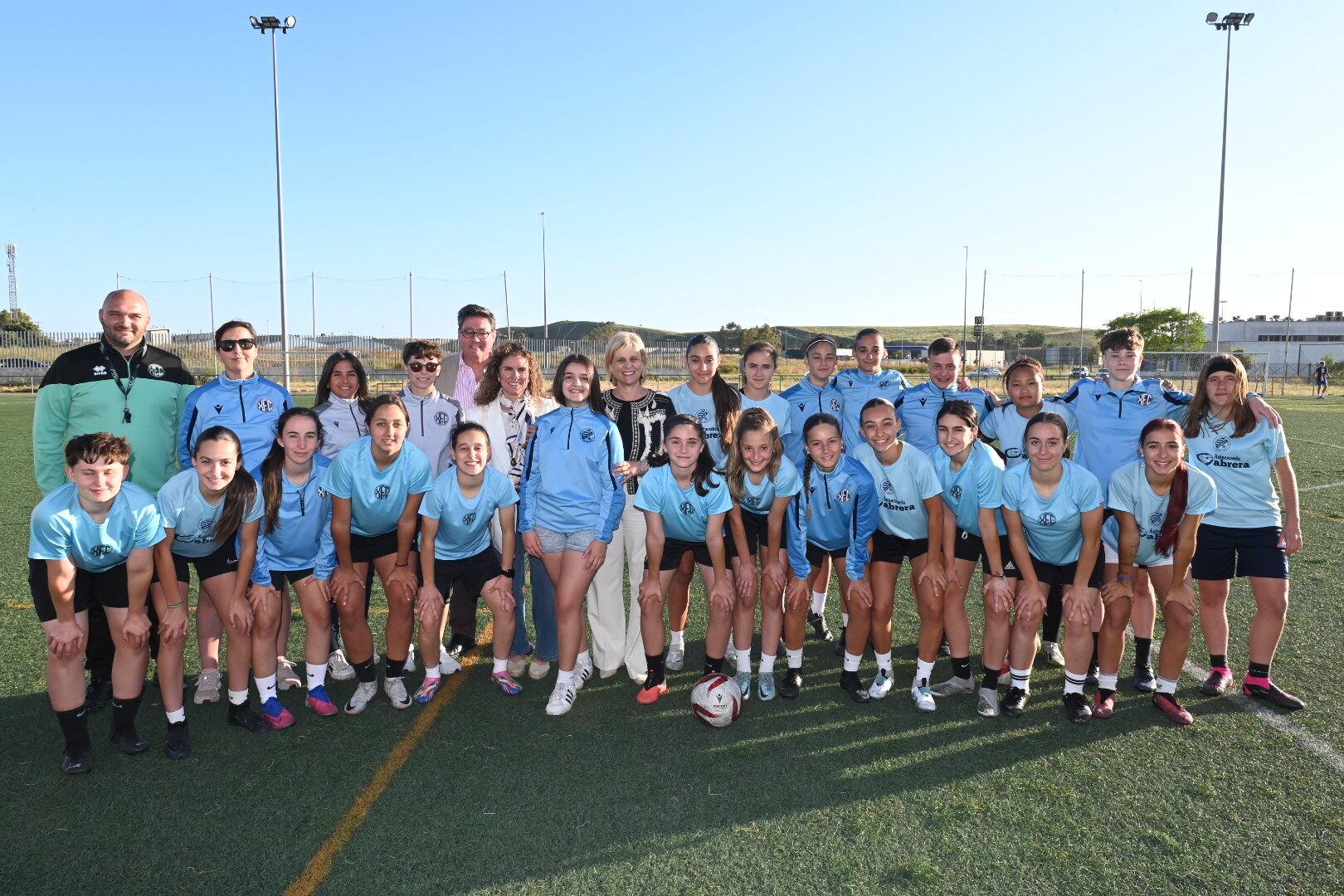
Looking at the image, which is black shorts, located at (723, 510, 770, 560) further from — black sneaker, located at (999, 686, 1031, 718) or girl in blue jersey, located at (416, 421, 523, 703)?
black sneaker, located at (999, 686, 1031, 718)

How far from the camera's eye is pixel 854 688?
4336mm

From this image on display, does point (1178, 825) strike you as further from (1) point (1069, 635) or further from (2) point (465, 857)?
(2) point (465, 857)

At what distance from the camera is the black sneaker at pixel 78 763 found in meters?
3.51

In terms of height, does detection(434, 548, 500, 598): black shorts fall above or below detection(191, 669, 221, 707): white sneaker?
above

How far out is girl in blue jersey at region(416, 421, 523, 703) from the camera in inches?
165

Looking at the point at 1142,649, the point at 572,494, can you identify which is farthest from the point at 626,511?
the point at 1142,649

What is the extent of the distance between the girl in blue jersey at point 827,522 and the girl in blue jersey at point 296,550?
2.41 m

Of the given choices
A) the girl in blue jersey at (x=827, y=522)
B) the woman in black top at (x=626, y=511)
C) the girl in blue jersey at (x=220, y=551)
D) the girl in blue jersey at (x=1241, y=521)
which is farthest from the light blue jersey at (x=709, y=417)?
the girl in blue jersey at (x=1241, y=521)

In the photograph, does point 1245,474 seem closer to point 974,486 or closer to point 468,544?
point 974,486

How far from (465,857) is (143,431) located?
114 inches

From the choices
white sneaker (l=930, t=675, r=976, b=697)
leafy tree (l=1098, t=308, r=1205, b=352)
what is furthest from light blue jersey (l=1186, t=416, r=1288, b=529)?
leafy tree (l=1098, t=308, r=1205, b=352)

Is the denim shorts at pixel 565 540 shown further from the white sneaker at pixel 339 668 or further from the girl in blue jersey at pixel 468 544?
the white sneaker at pixel 339 668

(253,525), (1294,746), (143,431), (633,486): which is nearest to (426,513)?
(253,525)

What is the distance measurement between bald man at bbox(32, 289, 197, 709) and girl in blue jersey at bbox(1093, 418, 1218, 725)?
16.3 feet
